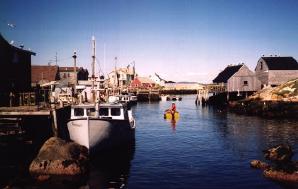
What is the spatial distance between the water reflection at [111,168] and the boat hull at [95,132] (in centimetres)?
96

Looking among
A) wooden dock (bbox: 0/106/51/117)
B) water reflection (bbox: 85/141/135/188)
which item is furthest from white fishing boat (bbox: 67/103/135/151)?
wooden dock (bbox: 0/106/51/117)

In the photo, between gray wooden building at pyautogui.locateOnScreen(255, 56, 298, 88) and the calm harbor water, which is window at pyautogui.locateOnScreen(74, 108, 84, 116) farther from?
gray wooden building at pyautogui.locateOnScreen(255, 56, 298, 88)

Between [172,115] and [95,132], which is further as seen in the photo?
[172,115]

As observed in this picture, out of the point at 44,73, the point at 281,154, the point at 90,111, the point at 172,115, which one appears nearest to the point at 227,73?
the point at 172,115

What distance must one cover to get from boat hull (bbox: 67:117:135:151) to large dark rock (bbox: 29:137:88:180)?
141cm

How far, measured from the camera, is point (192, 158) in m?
27.1

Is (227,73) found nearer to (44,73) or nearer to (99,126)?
(44,73)

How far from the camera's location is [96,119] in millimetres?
24547

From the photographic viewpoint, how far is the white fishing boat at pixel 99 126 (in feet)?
80.5

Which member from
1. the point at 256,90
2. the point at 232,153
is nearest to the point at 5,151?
the point at 232,153

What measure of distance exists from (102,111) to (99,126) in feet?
13.3

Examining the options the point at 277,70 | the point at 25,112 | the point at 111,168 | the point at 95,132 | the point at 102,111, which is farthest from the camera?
the point at 277,70

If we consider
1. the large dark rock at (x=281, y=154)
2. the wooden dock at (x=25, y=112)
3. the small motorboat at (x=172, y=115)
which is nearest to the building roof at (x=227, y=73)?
the small motorboat at (x=172, y=115)

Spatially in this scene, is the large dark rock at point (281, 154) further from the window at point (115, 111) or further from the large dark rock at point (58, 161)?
the large dark rock at point (58, 161)
